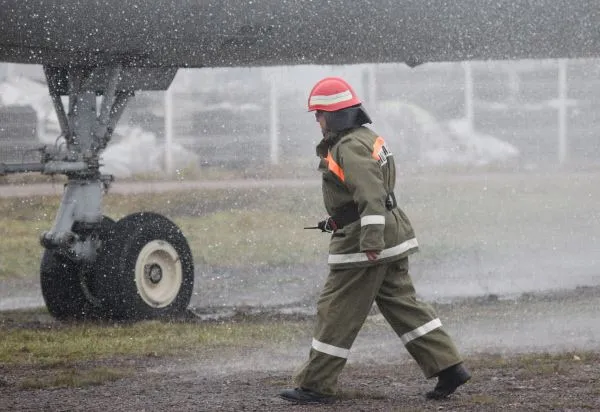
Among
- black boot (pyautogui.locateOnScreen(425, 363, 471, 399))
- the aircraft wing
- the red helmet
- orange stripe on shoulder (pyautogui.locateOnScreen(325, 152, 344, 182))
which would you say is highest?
the aircraft wing

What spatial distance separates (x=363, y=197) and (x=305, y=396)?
39.1 inches

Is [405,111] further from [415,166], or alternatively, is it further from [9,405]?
[9,405]

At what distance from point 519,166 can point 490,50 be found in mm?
14233

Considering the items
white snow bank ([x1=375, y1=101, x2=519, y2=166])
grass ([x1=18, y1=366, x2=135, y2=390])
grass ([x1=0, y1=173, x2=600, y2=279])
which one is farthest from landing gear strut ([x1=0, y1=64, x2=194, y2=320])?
white snow bank ([x1=375, y1=101, x2=519, y2=166])

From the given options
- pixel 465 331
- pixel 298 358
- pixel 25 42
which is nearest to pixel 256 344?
pixel 298 358

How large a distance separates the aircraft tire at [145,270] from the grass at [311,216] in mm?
4496

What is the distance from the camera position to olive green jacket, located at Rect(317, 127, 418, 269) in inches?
253

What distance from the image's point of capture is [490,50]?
40.9ft

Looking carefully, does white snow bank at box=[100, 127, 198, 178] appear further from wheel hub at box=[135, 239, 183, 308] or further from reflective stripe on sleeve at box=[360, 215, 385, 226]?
reflective stripe on sleeve at box=[360, 215, 385, 226]

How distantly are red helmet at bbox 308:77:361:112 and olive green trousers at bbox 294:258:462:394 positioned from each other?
795mm

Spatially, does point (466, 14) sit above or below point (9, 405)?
above

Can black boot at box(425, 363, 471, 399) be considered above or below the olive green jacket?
below

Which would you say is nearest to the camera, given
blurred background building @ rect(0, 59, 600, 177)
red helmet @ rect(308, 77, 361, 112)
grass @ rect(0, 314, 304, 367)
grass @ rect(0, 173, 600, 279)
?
red helmet @ rect(308, 77, 361, 112)

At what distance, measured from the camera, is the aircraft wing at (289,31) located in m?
9.25
